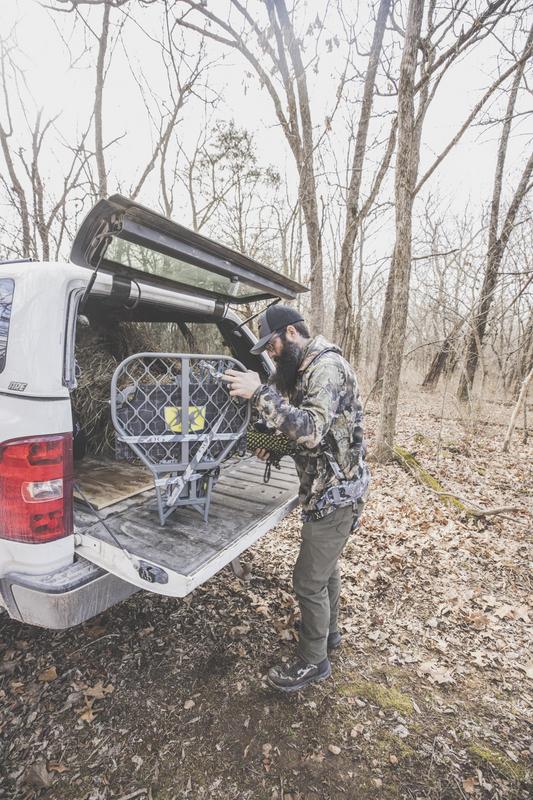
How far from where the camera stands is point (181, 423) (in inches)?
81.6

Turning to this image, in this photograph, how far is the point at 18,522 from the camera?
1810 millimetres

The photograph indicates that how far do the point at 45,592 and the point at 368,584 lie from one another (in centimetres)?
269

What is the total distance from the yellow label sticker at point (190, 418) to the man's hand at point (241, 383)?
0.21 m

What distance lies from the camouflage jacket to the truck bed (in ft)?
1.49

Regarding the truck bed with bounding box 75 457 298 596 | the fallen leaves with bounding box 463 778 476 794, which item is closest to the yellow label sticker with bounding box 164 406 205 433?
the truck bed with bounding box 75 457 298 596

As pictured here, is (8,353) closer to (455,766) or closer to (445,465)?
(455,766)

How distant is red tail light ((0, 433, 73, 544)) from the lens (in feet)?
5.81

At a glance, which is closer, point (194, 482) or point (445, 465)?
point (194, 482)

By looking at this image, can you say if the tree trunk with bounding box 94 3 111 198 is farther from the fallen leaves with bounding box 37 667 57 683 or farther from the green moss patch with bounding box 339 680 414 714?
the green moss patch with bounding box 339 680 414 714

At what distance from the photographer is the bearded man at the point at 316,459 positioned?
2.10 metres

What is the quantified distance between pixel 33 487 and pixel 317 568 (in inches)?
60.9

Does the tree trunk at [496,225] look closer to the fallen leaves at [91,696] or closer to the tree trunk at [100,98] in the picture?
the tree trunk at [100,98]

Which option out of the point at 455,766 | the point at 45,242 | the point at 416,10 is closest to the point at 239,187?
the point at 45,242

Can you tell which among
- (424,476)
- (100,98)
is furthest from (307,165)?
(424,476)
